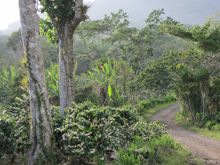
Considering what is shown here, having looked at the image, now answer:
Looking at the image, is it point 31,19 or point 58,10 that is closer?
point 31,19

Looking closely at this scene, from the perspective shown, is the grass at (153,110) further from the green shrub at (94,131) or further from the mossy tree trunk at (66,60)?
the green shrub at (94,131)

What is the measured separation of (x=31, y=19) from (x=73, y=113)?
2672mm

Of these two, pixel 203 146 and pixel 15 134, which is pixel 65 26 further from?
pixel 203 146

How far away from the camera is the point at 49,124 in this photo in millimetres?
9891

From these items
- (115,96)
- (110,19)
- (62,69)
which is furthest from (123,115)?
(110,19)

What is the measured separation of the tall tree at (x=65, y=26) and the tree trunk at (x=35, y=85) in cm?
318

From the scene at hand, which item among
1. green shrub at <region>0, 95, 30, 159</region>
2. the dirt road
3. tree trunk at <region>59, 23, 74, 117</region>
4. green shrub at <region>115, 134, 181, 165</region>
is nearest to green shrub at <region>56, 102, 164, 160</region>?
green shrub at <region>115, 134, 181, 165</region>

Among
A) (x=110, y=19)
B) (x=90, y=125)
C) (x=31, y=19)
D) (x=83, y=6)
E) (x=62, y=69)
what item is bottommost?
(x=90, y=125)

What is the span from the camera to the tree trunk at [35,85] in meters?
9.67

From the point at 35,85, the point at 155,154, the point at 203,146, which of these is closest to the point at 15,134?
the point at 35,85

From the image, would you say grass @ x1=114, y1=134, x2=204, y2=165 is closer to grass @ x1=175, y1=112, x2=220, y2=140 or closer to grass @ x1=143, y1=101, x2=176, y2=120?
grass @ x1=175, y1=112, x2=220, y2=140

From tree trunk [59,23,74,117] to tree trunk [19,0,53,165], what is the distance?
3333mm

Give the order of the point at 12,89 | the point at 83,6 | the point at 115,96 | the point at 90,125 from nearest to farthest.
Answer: the point at 90,125, the point at 83,6, the point at 115,96, the point at 12,89

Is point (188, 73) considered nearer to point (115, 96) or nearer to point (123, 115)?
point (115, 96)
